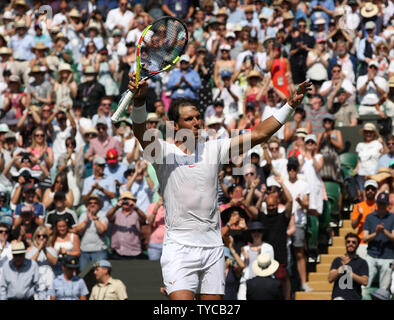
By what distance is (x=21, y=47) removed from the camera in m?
19.1

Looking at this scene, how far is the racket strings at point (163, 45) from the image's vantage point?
24.0 feet

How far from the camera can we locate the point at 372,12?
17.9 m

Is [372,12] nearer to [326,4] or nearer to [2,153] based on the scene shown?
[326,4]

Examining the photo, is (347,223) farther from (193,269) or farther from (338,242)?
(193,269)

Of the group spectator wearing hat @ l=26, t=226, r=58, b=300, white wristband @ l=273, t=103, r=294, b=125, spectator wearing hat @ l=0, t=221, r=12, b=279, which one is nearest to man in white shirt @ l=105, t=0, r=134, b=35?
spectator wearing hat @ l=0, t=221, r=12, b=279

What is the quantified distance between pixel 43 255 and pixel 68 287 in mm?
811

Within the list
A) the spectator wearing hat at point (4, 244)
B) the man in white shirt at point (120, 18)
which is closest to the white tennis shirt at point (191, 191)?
the spectator wearing hat at point (4, 244)

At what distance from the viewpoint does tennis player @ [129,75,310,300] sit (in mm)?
6719

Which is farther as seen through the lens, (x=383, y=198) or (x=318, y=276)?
(x=318, y=276)

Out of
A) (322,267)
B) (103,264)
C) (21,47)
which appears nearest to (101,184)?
(103,264)
